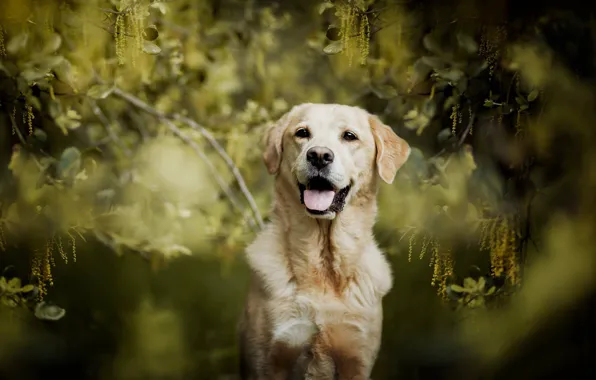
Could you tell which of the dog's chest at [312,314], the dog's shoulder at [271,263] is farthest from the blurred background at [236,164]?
the dog's chest at [312,314]

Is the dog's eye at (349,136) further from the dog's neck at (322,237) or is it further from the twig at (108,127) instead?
the twig at (108,127)

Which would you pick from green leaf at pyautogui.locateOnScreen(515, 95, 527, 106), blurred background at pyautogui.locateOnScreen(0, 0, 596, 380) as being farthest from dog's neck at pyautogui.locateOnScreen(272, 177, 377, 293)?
green leaf at pyautogui.locateOnScreen(515, 95, 527, 106)

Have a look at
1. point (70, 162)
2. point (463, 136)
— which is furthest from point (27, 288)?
point (463, 136)

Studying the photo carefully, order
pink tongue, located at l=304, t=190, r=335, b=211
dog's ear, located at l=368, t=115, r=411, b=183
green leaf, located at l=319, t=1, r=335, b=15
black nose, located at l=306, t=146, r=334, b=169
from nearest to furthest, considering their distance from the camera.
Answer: black nose, located at l=306, t=146, r=334, b=169 < pink tongue, located at l=304, t=190, r=335, b=211 < dog's ear, located at l=368, t=115, r=411, b=183 < green leaf, located at l=319, t=1, r=335, b=15

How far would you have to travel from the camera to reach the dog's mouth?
2.60 m

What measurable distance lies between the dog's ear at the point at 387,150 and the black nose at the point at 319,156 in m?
0.29

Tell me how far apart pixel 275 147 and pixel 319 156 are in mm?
314

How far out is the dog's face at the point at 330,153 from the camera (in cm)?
255

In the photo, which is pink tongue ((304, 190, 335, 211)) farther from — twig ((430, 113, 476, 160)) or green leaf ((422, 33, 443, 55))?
green leaf ((422, 33, 443, 55))

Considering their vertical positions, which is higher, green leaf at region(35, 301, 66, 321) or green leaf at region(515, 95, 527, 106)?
green leaf at region(515, 95, 527, 106)

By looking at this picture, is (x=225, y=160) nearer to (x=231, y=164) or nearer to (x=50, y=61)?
(x=231, y=164)

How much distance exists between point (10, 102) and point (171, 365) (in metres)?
1.40

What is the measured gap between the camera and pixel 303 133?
8.76 feet

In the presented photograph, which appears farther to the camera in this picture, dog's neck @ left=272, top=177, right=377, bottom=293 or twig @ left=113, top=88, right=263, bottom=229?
twig @ left=113, top=88, right=263, bottom=229
